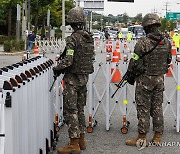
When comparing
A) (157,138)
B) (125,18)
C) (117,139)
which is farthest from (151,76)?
(125,18)

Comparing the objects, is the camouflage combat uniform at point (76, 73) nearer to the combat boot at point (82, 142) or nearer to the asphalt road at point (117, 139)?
the combat boot at point (82, 142)

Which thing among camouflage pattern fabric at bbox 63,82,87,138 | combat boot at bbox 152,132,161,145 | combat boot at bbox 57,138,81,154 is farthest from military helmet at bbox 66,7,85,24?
combat boot at bbox 152,132,161,145

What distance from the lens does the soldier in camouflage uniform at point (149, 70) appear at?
6.38 meters

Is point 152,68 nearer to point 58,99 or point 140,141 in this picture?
point 140,141

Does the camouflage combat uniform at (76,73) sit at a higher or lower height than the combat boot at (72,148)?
higher

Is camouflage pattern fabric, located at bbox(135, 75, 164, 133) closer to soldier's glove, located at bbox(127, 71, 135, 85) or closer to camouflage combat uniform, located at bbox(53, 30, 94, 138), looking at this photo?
soldier's glove, located at bbox(127, 71, 135, 85)

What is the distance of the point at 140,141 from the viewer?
6.57m

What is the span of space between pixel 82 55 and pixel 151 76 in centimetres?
112

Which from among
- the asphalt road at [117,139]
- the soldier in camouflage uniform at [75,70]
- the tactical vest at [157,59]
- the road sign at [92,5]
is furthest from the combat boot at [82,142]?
the road sign at [92,5]

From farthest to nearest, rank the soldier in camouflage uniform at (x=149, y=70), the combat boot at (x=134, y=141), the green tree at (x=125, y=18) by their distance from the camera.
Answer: the green tree at (x=125, y=18), the combat boot at (x=134, y=141), the soldier in camouflage uniform at (x=149, y=70)

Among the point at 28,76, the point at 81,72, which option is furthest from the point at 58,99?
the point at 28,76

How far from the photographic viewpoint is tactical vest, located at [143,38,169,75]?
6.39 meters

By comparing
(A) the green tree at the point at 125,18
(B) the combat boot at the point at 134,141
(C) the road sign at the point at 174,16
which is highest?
(A) the green tree at the point at 125,18

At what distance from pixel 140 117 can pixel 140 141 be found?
0.36 meters
